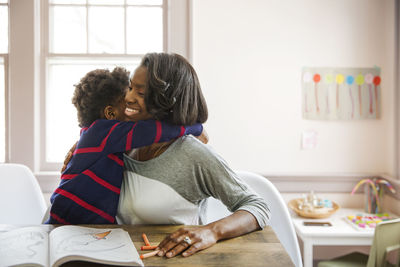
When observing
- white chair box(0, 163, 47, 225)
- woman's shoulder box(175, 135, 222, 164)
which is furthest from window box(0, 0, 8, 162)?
woman's shoulder box(175, 135, 222, 164)

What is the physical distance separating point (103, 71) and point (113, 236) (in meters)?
0.88

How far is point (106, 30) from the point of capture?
305cm

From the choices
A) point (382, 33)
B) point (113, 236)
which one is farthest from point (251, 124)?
point (113, 236)

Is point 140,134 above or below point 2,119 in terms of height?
below

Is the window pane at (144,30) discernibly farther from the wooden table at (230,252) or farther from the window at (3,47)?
the wooden table at (230,252)

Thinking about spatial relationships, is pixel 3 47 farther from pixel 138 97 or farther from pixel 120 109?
pixel 138 97

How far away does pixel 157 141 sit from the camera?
1.42 meters

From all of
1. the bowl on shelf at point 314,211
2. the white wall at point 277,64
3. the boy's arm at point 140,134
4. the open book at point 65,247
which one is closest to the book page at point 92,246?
the open book at point 65,247

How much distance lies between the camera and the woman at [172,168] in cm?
141

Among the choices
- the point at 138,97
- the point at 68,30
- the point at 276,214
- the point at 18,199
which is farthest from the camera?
the point at 68,30

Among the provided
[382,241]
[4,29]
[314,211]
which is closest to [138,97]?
[382,241]

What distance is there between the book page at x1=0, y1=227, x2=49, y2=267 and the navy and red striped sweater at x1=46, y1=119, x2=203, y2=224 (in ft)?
0.57

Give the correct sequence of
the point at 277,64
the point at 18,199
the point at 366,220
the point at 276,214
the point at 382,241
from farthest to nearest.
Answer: the point at 277,64 → the point at 366,220 → the point at 18,199 → the point at 382,241 → the point at 276,214

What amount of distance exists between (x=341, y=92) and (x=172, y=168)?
1933 millimetres
